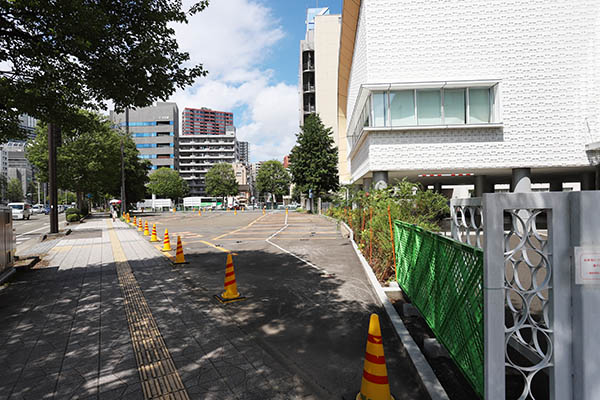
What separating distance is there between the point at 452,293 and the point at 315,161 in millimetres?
37380

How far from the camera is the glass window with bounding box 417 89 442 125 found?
16641 millimetres

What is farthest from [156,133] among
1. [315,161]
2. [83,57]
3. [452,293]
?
[452,293]

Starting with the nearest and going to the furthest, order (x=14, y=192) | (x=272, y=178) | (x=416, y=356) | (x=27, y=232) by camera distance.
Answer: (x=416, y=356), (x=27, y=232), (x=272, y=178), (x=14, y=192)

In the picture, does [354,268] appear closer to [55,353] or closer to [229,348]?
[229,348]

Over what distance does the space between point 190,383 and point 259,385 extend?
2.39ft

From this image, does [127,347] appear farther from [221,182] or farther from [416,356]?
[221,182]

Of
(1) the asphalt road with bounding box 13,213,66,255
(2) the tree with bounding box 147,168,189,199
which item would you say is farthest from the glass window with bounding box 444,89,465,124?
(2) the tree with bounding box 147,168,189,199

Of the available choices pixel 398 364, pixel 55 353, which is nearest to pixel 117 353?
pixel 55 353

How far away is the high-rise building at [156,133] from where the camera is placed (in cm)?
9744

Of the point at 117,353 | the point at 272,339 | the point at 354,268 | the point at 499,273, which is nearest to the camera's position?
the point at 499,273

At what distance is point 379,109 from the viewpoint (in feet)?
55.6

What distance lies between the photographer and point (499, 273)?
2.57m

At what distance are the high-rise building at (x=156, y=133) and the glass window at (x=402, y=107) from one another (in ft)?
299

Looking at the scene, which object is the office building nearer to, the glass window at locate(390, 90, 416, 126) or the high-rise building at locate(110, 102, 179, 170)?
the high-rise building at locate(110, 102, 179, 170)
